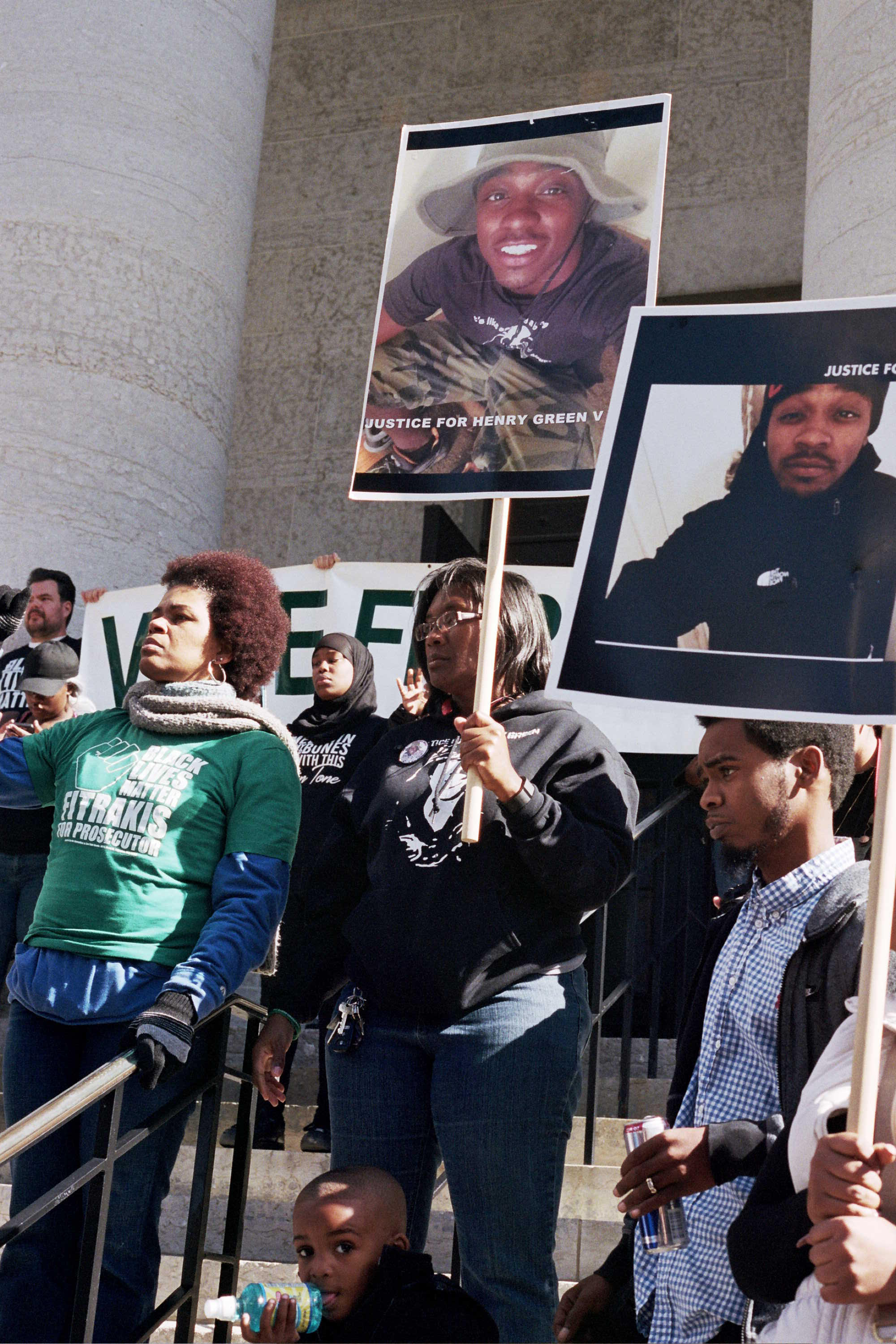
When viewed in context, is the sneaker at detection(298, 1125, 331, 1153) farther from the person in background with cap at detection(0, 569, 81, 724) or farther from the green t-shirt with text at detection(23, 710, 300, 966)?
the person in background with cap at detection(0, 569, 81, 724)

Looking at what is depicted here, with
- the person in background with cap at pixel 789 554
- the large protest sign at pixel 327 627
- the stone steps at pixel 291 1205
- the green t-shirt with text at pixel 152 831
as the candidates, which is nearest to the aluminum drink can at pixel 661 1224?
the person in background with cap at pixel 789 554

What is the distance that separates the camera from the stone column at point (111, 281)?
21.8ft

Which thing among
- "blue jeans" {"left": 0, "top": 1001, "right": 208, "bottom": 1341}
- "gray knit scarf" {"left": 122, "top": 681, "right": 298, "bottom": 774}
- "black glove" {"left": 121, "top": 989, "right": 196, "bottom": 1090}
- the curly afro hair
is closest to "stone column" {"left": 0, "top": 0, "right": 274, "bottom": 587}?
the curly afro hair

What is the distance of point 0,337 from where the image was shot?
6.71 metres

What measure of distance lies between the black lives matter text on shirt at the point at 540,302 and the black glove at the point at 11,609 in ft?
9.76

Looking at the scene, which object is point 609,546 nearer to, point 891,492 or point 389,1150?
point 891,492

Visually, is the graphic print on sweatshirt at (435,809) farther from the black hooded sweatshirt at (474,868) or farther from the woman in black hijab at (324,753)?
the woman in black hijab at (324,753)

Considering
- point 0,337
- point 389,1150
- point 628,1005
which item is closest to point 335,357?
point 0,337

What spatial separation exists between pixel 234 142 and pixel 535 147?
424 cm

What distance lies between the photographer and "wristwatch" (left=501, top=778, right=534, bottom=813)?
9.18 ft

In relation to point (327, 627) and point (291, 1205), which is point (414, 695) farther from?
point (327, 627)

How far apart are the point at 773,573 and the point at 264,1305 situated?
4.76ft

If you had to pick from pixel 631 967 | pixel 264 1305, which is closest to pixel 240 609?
pixel 264 1305

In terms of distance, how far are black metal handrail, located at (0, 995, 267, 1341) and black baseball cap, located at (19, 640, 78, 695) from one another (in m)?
1.33
